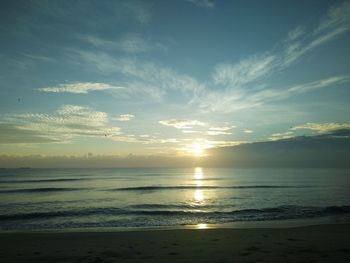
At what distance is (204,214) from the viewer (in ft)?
86.6

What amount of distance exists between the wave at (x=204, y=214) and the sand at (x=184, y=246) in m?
7.99

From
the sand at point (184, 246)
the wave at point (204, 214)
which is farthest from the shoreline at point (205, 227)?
the sand at point (184, 246)

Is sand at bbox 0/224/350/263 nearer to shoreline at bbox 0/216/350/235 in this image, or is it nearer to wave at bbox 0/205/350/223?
shoreline at bbox 0/216/350/235

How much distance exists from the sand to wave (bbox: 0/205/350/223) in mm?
7986

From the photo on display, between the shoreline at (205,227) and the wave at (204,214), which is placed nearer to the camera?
the shoreline at (205,227)

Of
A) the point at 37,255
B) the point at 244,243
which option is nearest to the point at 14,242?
the point at 37,255

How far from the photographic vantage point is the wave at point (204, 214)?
24266 millimetres

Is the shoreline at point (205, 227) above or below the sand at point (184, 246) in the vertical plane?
below

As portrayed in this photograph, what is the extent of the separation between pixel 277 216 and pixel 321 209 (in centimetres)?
636

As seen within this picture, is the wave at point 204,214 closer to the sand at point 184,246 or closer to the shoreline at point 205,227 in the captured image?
the shoreline at point 205,227

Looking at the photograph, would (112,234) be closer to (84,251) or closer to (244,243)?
(84,251)

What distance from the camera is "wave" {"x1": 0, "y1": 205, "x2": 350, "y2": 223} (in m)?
24.3

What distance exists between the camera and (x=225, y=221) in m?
22.5

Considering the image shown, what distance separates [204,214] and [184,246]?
1427 centimetres
